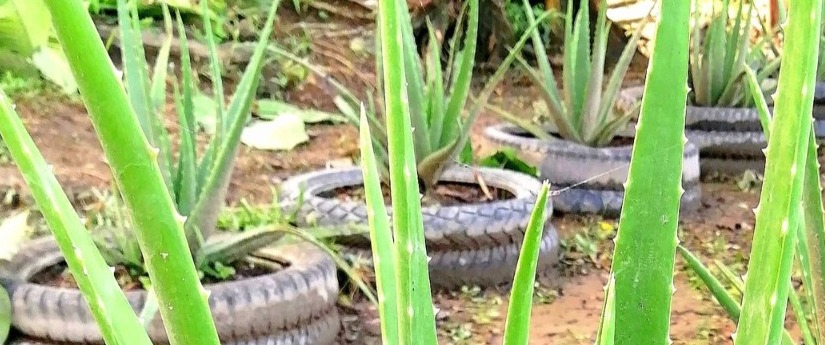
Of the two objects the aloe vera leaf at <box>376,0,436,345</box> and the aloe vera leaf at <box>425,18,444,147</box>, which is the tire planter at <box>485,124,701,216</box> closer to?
the aloe vera leaf at <box>425,18,444,147</box>

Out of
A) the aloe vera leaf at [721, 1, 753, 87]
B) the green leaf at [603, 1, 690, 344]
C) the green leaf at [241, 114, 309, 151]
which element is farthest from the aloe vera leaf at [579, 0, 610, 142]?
the green leaf at [603, 1, 690, 344]

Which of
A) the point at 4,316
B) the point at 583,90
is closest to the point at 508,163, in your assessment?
the point at 583,90

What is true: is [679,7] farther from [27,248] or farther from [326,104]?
[326,104]

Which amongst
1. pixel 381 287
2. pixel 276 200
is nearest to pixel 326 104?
pixel 276 200

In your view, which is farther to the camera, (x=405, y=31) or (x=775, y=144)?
(x=405, y=31)

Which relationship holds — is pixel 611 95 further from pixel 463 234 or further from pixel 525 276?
pixel 525 276

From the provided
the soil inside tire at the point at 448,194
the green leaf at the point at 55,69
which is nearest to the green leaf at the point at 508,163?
the soil inside tire at the point at 448,194
